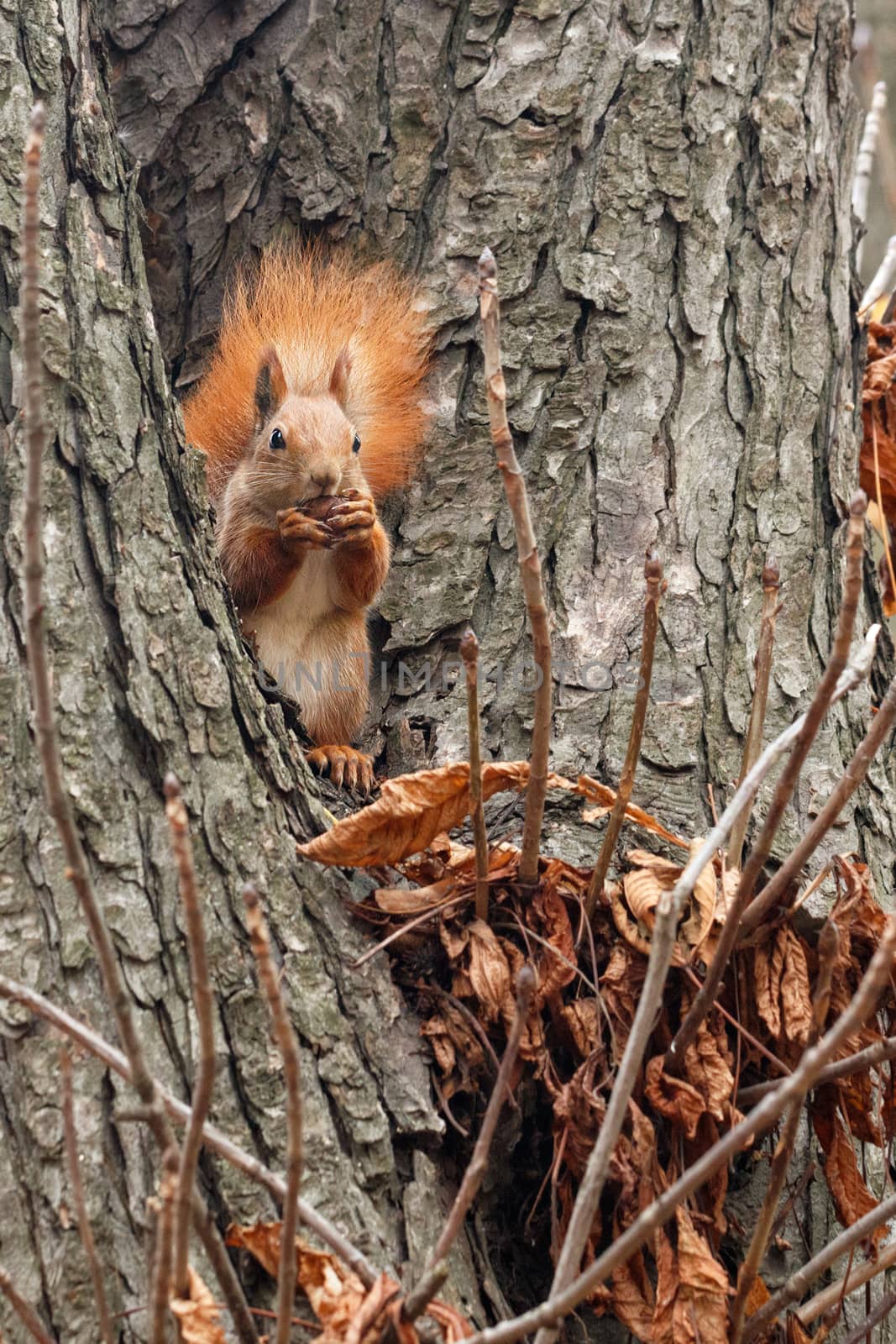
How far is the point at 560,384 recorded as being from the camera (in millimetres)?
2486

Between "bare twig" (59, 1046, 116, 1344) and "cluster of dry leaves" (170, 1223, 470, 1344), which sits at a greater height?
"bare twig" (59, 1046, 116, 1344)

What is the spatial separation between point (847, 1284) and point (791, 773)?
2.25 ft

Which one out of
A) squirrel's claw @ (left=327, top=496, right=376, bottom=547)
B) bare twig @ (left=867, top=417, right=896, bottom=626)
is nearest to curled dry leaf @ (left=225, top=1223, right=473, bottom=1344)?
squirrel's claw @ (left=327, top=496, right=376, bottom=547)

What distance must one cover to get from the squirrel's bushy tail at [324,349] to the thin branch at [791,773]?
4.56 ft

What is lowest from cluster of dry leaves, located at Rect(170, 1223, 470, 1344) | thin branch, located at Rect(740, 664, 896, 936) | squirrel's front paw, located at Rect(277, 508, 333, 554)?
cluster of dry leaves, located at Rect(170, 1223, 470, 1344)

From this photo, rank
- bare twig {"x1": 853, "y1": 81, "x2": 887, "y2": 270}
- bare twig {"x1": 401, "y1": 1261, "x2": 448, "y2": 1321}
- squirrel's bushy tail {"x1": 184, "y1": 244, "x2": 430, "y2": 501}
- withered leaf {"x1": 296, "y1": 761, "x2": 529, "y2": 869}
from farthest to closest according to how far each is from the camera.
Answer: bare twig {"x1": 853, "y1": 81, "x2": 887, "y2": 270} < squirrel's bushy tail {"x1": 184, "y1": 244, "x2": 430, "y2": 501} < withered leaf {"x1": 296, "y1": 761, "x2": 529, "y2": 869} < bare twig {"x1": 401, "y1": 1261, "x2": 448, "y2": 1321}

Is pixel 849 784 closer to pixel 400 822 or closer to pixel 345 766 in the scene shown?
pixel 400 822

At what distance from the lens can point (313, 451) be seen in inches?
115

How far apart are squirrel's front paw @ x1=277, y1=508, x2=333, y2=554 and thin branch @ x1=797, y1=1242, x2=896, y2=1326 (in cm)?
167

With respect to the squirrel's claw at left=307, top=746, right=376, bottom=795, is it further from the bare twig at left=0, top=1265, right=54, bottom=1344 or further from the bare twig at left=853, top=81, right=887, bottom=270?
the bare twig at left=853, top=81, right=887, bottom=270

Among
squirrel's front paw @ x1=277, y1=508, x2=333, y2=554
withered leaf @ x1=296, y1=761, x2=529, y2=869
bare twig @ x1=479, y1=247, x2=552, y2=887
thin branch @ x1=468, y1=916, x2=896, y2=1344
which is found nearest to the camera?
thin branch @ x1=468, y1=916, x2=896, y2=1344

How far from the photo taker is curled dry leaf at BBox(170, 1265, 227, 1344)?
125 cm

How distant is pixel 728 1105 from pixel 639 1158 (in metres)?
0.12

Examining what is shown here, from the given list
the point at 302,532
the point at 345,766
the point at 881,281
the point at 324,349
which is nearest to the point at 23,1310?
the point at 345,766
